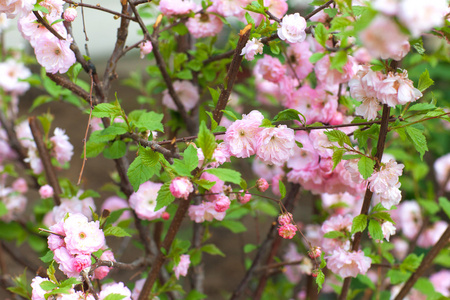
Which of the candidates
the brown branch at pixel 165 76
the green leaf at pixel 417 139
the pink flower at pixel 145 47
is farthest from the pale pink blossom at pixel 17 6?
the green leaf at pixel 417 139

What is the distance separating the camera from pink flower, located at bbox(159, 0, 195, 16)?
3.56 ft

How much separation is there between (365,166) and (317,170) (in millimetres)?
249

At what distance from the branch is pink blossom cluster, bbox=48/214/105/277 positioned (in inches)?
12.5

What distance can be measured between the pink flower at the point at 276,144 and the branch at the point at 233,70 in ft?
0.35

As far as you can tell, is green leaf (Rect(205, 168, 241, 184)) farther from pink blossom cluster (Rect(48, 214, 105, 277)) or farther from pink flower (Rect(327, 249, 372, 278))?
pink flower (Rect(327, 249, 372, 278))

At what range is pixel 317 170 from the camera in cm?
101

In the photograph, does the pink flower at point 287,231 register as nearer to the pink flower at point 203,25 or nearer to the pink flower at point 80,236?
the pink flower at point 80,236

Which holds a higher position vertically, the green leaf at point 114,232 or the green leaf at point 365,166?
the green leaf at point 365,166

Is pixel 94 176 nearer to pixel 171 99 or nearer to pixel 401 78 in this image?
pixel 171 99

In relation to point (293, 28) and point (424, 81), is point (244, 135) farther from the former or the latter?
point (424, 81)

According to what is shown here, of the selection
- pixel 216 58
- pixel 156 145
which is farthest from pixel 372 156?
pixel 216 58

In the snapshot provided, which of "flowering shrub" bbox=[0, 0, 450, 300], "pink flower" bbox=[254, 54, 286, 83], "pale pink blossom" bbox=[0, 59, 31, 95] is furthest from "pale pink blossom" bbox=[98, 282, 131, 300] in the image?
"pale pink blossom" bbox=[0, 59, 31, 95]

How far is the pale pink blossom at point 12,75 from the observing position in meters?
1.74

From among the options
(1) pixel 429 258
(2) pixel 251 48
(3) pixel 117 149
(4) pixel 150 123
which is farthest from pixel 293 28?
(1) pixel 429 258
